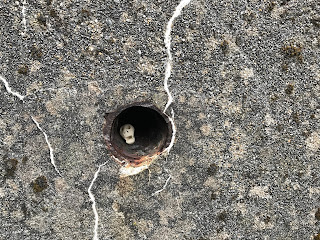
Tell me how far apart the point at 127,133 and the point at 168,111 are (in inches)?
15.5

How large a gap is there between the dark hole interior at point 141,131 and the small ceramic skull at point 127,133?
0.05m

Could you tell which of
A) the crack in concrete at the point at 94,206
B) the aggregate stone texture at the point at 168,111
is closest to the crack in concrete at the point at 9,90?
the aggregate stone texture at the point at 168,111

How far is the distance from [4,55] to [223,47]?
1411mm

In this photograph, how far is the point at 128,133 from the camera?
1979 millimetres

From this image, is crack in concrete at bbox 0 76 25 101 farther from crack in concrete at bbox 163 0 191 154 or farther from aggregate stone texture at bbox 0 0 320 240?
crack in concrete at bbox 163 0 191 154

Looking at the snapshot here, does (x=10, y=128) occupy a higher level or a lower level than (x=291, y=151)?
higher

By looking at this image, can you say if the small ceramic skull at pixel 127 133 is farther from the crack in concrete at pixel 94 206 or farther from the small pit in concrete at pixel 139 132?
the crack in concrete at pixel 94 206

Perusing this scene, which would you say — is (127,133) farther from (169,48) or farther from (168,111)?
(169,48)

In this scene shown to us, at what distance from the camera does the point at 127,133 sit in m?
1.98

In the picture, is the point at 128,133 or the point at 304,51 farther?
the point at 128,133

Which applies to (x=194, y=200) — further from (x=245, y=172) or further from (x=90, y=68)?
(x=90, y=68)

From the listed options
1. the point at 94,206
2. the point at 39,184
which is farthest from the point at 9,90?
the point at 94,206

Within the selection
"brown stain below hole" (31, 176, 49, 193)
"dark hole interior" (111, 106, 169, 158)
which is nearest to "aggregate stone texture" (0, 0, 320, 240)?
"brown stain below hole" (31, 176, 49, 193)

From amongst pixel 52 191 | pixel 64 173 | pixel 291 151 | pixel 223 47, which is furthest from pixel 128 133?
pixel 291 151
